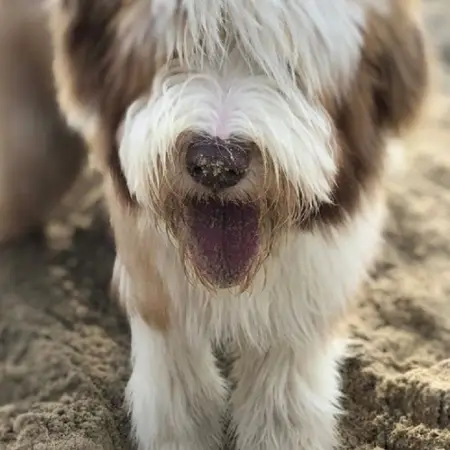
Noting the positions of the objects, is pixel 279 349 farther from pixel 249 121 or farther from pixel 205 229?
pixel 249 121

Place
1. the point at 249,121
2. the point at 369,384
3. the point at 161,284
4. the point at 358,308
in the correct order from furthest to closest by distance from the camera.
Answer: the point at 358,308 < the point at 369,384 < the point at 161,284 < the point at 249,121

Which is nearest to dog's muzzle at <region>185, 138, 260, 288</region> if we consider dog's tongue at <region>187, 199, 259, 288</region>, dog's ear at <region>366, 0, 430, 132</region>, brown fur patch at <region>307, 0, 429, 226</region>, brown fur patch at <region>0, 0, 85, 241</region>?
dog's tongue at <region>187, 199, 259, 288</region>

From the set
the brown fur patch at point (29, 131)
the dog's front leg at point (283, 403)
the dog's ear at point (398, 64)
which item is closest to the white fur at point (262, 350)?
the dog's front leg at point (283, 403)

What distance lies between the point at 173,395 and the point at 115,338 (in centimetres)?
26

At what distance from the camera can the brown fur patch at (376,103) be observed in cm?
110

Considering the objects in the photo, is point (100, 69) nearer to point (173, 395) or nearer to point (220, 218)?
point (220, 218)

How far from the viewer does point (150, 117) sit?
1.04 meters

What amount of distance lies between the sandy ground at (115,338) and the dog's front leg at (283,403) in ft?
0.23

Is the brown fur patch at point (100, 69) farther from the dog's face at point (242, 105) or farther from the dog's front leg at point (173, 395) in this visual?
the dog's front leg at point (173, 395)

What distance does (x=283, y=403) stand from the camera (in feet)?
4.64

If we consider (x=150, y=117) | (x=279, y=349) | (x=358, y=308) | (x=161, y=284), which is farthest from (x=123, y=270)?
(x=358, y=308)

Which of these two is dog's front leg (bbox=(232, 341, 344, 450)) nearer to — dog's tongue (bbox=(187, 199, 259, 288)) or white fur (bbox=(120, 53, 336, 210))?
dog's tongue (bbox=(187, 199, 259, 288))

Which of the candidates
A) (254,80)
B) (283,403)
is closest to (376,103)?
(254,80)

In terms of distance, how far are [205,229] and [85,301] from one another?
0.65 metres
